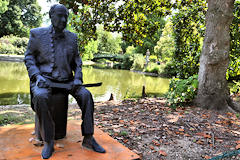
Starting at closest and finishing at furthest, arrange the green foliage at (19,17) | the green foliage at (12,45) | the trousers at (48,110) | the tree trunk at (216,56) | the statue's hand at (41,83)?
the trousers at (48,110), the statue's hand at (41,83), the tree trunk at (216,56), the green foliage at (12,45), the green foliage at (19,17)

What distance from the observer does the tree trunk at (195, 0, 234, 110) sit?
20.6ft

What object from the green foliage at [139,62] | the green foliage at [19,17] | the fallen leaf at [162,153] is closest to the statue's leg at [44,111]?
the fallen leaf at [162,153]

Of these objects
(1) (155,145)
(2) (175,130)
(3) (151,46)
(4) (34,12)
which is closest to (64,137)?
(1) (155,145)

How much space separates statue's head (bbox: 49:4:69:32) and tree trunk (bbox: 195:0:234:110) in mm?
4899

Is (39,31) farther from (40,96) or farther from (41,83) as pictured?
(40,96)

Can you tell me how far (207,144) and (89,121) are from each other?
261 centimetres

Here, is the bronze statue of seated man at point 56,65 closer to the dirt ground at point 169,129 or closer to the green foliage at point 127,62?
the dirt ground at point 169,129

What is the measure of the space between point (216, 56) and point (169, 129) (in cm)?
298

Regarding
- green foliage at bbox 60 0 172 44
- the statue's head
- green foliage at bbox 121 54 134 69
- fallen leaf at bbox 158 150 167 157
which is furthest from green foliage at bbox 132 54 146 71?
the statue's head

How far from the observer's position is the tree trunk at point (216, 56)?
20.6 feet

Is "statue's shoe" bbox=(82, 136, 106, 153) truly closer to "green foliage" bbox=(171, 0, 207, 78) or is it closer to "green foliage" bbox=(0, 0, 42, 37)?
"green foliage" bbox=(171, 0, 207, 78)

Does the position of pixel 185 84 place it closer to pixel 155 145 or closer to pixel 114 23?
pixel 155 145

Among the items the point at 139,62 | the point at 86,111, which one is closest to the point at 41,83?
the point at 86,111

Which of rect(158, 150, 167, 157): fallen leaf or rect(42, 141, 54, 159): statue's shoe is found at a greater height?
rect(42, 141, 54, 159): statue's shoe
